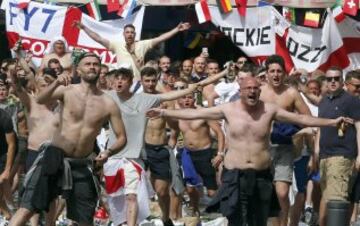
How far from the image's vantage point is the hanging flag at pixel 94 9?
61.5ft

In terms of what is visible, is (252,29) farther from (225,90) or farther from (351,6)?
(225,90)

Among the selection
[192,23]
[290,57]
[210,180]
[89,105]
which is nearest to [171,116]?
[89,105]

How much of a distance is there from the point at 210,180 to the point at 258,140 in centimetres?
368

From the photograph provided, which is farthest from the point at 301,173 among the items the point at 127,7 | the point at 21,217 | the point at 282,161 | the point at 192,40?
the point at 192,40

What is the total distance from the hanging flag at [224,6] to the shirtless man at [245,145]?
702 centimetres

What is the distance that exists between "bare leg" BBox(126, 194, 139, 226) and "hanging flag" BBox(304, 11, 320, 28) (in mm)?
6596

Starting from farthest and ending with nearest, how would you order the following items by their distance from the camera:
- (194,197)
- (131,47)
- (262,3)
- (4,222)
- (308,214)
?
(262,3) < (131,47) < (194,197) < (308,214) < (4,222)

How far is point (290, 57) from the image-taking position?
18.4 metres

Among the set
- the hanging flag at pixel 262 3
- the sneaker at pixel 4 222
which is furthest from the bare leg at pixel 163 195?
the hanging flag at pixel 262 3

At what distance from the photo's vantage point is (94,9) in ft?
61.8

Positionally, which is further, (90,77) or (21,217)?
(90,77)

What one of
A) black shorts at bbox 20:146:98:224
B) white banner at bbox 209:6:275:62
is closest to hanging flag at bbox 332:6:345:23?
white banner at bbox 209:6:275:62

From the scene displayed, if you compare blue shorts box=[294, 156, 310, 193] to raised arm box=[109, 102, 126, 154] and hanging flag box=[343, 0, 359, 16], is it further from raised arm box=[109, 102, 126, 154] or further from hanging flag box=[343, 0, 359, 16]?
hanging flag box=[343, 0, 359, 16]

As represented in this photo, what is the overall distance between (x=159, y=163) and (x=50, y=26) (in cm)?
519
